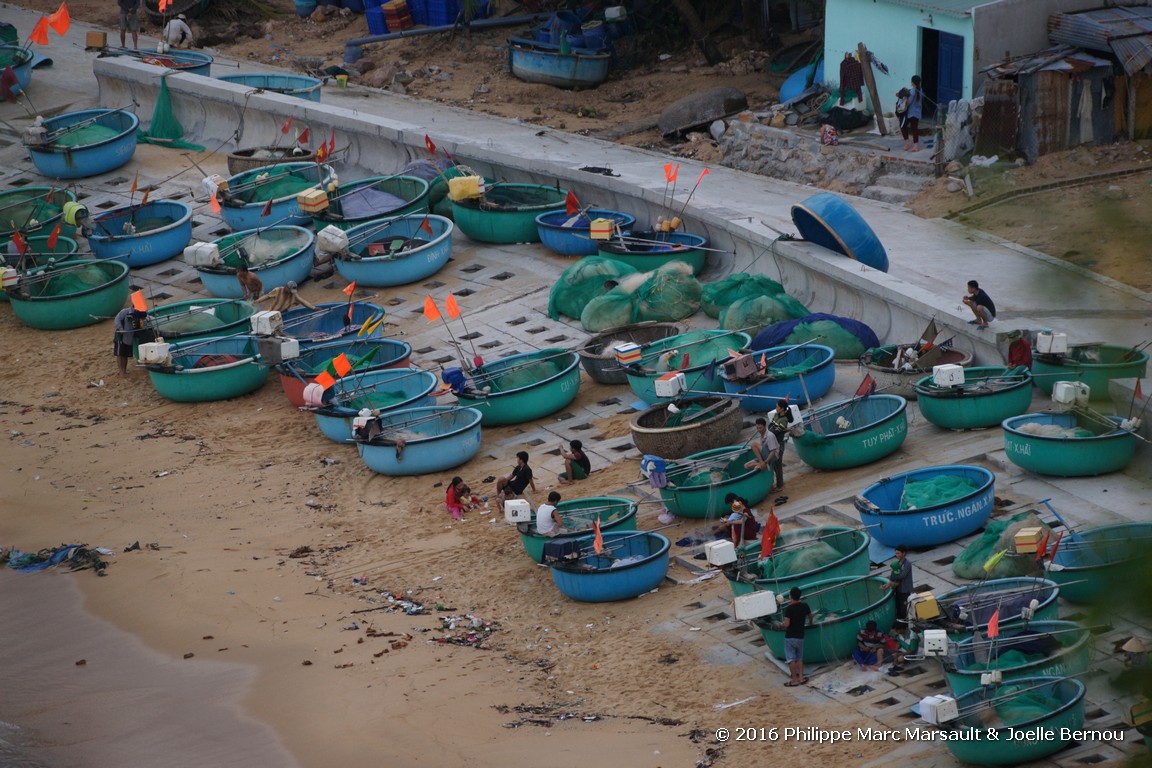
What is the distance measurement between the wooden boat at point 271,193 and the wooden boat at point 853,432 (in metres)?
12.9

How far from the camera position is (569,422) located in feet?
73.8

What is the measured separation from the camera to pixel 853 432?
18.8 metres

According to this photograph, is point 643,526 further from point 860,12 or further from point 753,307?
point 860,12

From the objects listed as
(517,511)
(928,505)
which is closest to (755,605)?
(928,505)

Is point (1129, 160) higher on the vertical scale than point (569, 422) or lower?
higher

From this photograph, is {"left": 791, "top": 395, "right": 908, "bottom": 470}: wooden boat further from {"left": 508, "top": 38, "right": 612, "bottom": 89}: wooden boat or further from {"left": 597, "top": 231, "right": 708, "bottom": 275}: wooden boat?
{"left": 508, "top": 38, "right": 612, "bottom": 89}: wooden boat

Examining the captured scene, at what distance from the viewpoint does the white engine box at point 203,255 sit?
27.8m

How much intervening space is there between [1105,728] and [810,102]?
19579 millimetres

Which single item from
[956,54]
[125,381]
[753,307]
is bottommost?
[125,381]

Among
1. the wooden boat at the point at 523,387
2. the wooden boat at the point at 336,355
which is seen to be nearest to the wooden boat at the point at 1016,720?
the wooden boat at the point at 523,387

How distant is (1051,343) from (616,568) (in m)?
6.14

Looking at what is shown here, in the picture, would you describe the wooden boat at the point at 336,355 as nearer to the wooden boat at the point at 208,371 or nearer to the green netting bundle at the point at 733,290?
the wooden boat at the point at 208,371

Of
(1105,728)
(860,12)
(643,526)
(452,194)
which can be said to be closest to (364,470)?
(643,526)

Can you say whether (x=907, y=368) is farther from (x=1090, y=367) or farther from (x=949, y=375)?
(x=1090, y=367)
